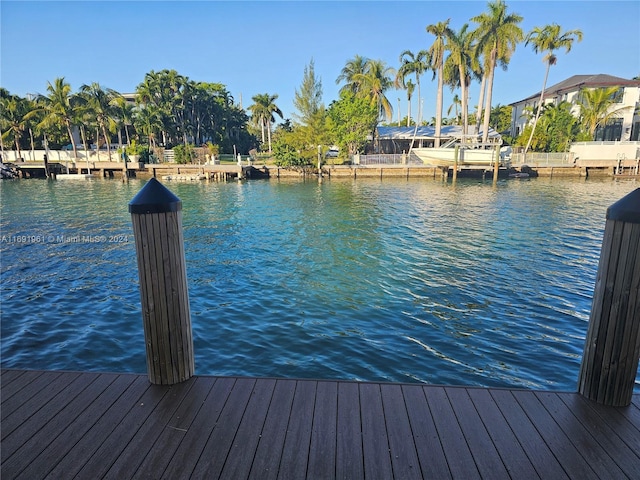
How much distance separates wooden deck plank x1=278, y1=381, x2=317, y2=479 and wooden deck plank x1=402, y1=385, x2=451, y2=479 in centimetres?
82

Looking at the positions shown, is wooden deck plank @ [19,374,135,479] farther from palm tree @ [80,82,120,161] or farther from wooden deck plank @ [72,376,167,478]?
palm tree @ [80,82,120,161]

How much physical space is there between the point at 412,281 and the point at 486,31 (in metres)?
47.6

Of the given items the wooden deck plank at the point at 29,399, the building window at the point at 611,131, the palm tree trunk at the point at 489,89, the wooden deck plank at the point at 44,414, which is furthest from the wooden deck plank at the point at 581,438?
the building window at the point at 611,131

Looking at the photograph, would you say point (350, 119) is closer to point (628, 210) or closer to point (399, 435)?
point (628, 210)

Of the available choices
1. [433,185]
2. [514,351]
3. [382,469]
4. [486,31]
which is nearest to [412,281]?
[514,351]

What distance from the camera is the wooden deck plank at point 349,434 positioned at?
9.01ft

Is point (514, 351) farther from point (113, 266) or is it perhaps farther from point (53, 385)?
point (113, 266)

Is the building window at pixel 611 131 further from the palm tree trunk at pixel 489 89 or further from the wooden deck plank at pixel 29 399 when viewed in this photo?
the wooden deck plank at pixel 29 399

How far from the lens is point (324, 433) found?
3.11m

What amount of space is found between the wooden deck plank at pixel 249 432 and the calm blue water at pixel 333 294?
259 centimetres

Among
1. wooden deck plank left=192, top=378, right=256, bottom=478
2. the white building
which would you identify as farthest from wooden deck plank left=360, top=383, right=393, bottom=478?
the white building

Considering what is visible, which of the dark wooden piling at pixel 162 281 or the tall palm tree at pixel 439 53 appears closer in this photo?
the dark wooden piling at pixel 162 281

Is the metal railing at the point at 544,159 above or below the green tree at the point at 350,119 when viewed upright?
below

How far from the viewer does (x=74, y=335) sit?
25.0ft
